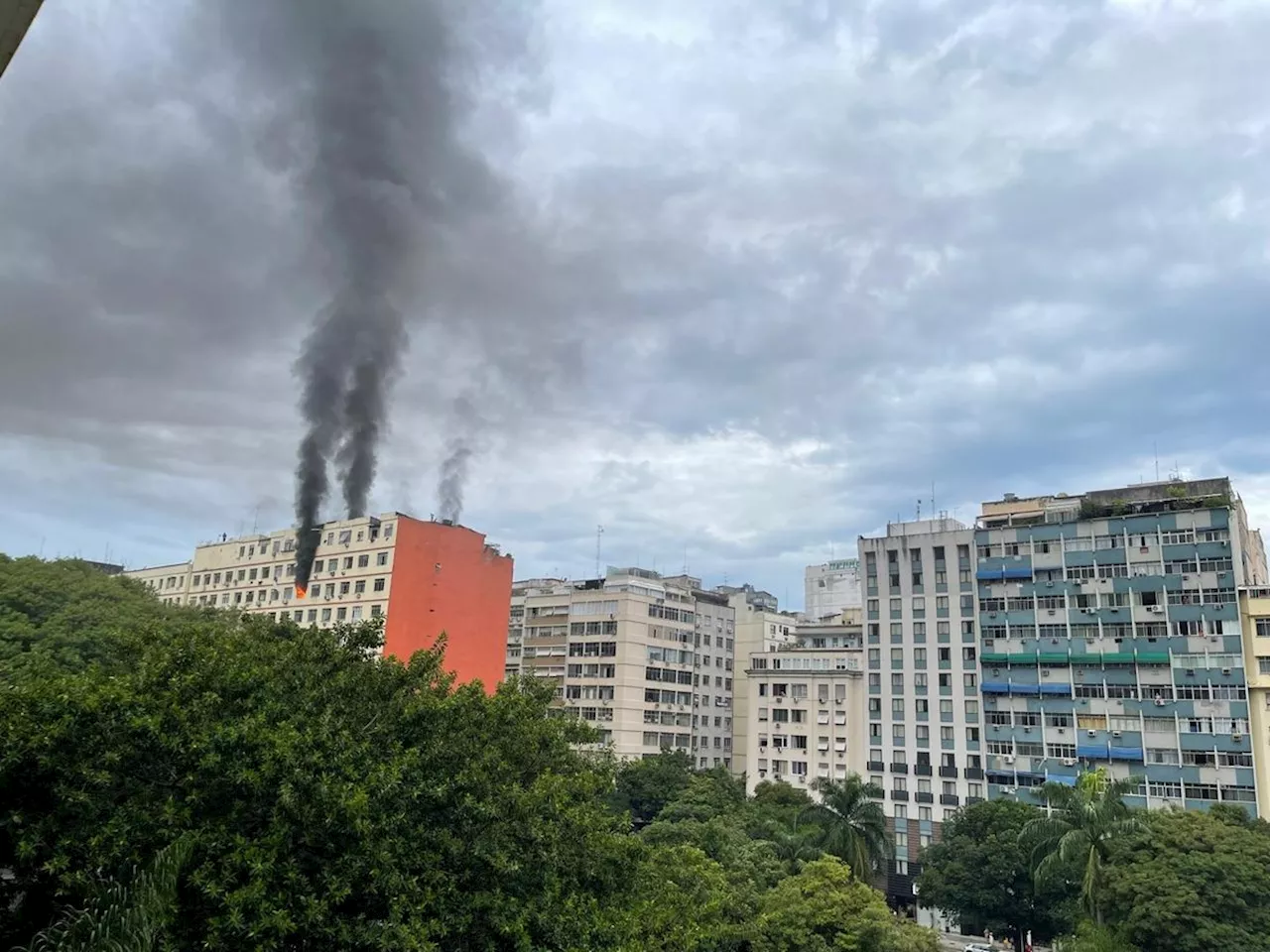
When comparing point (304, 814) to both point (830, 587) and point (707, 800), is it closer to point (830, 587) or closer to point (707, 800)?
point (707, 800)

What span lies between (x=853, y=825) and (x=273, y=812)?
113 feet

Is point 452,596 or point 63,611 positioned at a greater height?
point 452,596

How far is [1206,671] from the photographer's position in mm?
52531

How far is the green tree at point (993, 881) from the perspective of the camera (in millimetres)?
44938

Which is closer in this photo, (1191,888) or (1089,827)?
(1191,888)

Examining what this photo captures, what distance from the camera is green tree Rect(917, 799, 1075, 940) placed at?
44938mm

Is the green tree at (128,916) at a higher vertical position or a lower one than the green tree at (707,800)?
higher

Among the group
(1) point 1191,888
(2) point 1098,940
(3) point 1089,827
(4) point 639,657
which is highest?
(4) point 639,657

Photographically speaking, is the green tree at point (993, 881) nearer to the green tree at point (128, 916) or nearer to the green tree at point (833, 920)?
the green tree at point (833, 920)

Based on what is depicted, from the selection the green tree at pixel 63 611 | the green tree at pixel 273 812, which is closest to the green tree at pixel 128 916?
the green tree at pixel 273 812

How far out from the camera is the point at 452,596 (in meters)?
65.9

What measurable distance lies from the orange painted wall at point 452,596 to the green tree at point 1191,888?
136 feet

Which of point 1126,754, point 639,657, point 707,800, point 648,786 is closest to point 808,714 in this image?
point 639,657

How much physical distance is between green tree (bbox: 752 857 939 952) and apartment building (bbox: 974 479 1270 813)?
33769 mm
